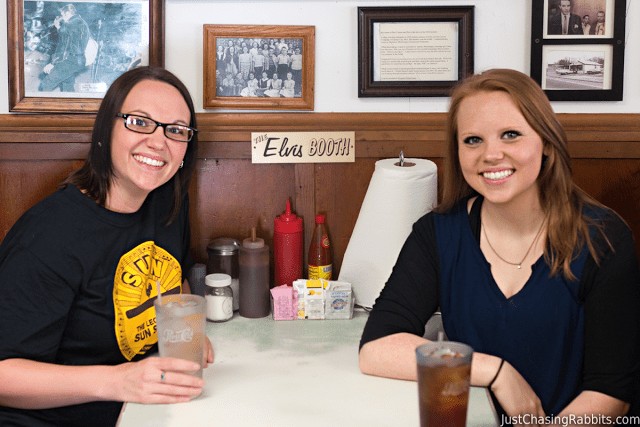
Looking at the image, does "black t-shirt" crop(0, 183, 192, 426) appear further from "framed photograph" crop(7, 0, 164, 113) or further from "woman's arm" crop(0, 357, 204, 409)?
"framed photograph" crop(7, 0, 164, 113)

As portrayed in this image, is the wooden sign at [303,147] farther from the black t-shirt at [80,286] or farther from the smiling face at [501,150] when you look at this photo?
the smiling face at [501,150]

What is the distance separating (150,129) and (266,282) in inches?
20.3

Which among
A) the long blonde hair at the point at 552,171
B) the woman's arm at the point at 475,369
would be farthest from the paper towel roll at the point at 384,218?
the woman's arm at the point at 475,369

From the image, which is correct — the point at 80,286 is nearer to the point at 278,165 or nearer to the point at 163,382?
the point at 163,382

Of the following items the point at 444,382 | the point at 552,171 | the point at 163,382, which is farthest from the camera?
the point at 552,171

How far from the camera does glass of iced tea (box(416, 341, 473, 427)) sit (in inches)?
46.4

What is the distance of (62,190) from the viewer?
1687mm

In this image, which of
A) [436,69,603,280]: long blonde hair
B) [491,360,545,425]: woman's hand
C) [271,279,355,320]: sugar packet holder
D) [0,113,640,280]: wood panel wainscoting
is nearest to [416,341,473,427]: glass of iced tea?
[491,360,545,425]: woman's hand

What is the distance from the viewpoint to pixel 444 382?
1180 mm

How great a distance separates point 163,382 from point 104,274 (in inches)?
14.0

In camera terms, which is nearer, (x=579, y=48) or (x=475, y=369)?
(x=475, y=369)

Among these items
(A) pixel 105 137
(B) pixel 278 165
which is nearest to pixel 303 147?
(B) pixel 278 165

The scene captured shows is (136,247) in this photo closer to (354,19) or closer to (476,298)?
(476,298)

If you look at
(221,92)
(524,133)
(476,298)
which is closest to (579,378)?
(476,298)
